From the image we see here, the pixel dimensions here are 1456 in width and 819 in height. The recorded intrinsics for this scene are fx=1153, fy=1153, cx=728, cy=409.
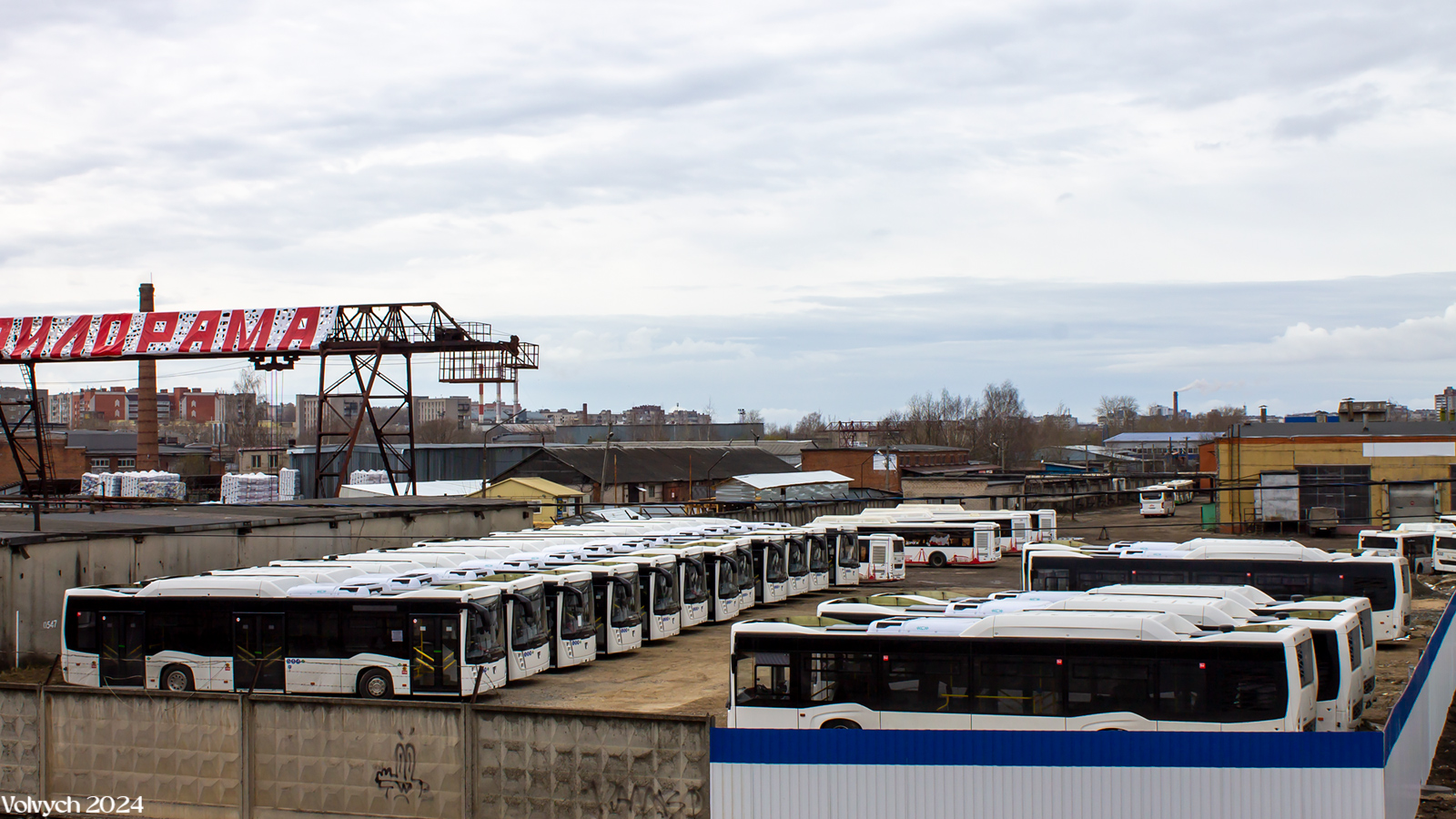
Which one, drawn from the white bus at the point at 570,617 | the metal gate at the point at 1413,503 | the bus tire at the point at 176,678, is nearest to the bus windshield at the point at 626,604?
the white bus at the point at 570,617

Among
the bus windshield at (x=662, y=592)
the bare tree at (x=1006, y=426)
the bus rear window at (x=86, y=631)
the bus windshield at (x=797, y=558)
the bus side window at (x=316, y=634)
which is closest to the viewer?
the bus side window at (x=316, y=634)

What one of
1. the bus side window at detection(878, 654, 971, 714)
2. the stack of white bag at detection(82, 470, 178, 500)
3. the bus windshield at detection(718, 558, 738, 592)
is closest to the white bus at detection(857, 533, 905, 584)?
the bus windshield at detection(718, 558, 738, 592)

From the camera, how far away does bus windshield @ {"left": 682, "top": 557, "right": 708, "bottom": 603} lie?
2844 cm

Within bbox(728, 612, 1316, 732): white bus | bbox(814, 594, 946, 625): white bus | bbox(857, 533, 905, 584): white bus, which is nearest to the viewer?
bbox(728, 612, 1316, 732): white bus

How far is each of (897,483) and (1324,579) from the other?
52.8 m

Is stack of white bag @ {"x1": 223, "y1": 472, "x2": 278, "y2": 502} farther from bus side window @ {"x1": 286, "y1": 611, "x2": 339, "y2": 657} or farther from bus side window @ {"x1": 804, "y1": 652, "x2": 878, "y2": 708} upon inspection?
bus side window @ {"x1": 804, "y1": 652, "x2": 878, "y2": 708}

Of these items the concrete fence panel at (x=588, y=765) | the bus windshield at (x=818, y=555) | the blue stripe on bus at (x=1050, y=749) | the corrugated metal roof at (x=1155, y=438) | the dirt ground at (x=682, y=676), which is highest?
the corrugated metal roof at (x=1155, y=438)

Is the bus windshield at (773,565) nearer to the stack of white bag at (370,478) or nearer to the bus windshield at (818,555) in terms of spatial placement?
the bus windshield at (818,555)

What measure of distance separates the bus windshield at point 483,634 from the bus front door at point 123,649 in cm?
650

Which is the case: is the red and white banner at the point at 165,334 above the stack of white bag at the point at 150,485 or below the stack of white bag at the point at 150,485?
above

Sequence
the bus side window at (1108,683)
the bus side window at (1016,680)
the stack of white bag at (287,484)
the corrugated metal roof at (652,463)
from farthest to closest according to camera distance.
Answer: the stack of white bag at (287,484) → the corrugated metal roof at (652,463) → the bus side window at (1016,680) → the bus side window at (1108,683)

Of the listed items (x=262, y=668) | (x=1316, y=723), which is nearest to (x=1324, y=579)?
(x=1316, y=723)

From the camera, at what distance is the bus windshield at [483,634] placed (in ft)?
65.6

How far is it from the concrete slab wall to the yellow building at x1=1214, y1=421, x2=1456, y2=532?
45.0 m
